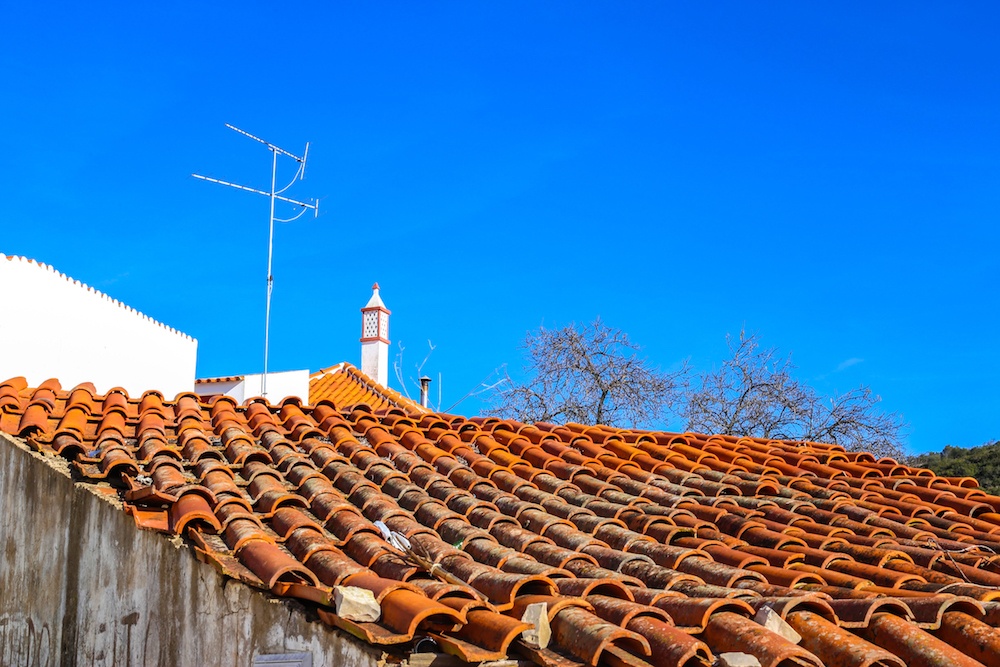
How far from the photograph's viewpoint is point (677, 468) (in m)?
8.61

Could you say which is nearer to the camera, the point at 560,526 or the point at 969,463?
the point at 560,526

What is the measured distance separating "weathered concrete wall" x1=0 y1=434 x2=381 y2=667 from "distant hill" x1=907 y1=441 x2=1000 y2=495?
1806 cm

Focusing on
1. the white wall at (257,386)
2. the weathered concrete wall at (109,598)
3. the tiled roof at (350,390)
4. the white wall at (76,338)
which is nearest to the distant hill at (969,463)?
the tiled roof at (350,390)

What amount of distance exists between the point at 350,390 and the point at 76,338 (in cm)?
883

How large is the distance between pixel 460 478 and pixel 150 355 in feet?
26.7

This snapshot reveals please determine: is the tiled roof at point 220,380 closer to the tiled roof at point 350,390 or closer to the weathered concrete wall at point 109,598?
the tiled roof at point 350,390

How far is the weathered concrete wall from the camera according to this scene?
495 cm

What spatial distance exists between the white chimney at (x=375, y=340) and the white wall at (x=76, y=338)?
8.50m

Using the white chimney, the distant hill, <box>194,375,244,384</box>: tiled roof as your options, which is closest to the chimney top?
the white chimney

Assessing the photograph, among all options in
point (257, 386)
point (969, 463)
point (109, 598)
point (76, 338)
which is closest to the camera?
point (109, 598)

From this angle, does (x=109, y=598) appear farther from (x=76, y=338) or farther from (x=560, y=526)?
(x=76, y=338)

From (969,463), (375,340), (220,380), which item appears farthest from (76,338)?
(969,463)

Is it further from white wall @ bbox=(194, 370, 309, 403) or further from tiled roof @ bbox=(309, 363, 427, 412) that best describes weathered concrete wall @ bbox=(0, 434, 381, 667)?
tiled roof @ bbox=(309, 363, 427, 412)

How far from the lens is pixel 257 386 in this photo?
1747 centimetres
